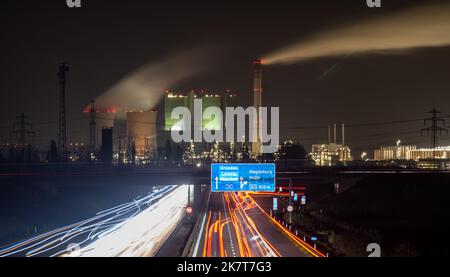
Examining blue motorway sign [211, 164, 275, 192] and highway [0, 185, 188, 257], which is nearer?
highway [0, 185, 188, 257]

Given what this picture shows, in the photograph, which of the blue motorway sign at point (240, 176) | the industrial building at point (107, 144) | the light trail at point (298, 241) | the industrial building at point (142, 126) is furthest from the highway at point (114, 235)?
the industrial building at point (142, 126)

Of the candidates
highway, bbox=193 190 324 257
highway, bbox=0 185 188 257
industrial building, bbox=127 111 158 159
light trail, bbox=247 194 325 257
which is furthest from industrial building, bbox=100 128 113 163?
industrial building, bbox=127 111 158 159

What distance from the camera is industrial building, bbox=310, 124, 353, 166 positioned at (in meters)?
18.4

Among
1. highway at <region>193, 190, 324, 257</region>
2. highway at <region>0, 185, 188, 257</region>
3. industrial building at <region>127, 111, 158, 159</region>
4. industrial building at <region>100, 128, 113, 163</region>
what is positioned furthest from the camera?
industrial building at <region>127, 111, 158, 159</region>

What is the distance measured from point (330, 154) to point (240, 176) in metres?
3.99

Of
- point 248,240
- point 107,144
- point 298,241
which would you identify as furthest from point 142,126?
point 298,241

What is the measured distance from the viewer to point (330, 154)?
1967cm

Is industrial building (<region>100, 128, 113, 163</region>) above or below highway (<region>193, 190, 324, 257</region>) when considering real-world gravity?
above

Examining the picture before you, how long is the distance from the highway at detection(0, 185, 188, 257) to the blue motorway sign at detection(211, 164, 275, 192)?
3602mm

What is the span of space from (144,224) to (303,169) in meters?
11.9

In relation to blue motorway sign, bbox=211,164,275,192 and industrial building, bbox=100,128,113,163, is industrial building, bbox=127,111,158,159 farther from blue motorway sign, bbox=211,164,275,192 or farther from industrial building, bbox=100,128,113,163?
blue motorway sign, bbox=211,164,275,192

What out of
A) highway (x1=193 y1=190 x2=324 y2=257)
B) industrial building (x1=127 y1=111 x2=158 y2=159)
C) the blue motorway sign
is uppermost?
industrial building (x1=127 y1=111 x2=158 y2=159)
